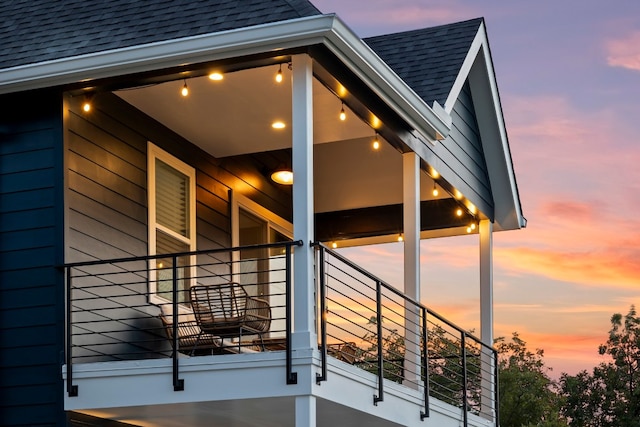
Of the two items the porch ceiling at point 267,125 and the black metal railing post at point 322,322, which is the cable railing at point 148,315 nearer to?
the black metal railing post at point 322,322

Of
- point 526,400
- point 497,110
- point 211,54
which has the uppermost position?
point 497,110

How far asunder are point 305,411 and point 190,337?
1925 millimetres

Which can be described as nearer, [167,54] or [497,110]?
[167,54]

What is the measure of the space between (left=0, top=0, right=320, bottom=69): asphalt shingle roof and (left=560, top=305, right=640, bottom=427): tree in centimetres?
2410

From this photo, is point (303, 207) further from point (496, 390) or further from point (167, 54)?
point (496, 390)

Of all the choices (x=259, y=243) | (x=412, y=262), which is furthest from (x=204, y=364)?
(x=259, y=243)

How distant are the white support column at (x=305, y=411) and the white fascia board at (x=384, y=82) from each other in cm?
298

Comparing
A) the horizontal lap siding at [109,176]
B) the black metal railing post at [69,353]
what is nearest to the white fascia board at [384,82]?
the horizontal lap siding at [109,176]

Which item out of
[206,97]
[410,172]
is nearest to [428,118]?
[410,172]

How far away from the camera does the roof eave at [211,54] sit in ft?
37.0

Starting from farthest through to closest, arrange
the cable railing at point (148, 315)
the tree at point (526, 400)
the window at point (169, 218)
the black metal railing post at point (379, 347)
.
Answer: the tree at point (526, 400), the window at point (169, 218), the black metal railing post at point (379, 347), the cable railing at point (148, 315)

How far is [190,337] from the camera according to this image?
12703mm

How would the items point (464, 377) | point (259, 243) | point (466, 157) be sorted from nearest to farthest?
point (464, 377) → point (259, 243) → point (466, 157)

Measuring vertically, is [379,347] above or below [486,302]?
below
